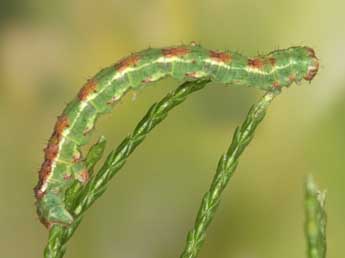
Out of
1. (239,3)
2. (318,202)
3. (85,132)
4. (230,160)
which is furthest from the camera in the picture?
(239,3)

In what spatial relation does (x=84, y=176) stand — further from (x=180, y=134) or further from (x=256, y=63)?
(x=180, y=134)

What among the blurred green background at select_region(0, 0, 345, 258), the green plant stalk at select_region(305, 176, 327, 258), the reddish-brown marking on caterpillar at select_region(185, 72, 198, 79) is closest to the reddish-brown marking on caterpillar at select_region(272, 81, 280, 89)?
the reddish-brown marking on caterpillar at select_region(185, 72, 198, 79)

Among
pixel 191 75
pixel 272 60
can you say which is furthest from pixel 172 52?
pixel 272 60

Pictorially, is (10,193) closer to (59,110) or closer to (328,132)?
(59,110)

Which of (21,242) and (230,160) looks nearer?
(230,160)

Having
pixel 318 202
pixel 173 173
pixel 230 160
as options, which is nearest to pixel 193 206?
pixel 173 173

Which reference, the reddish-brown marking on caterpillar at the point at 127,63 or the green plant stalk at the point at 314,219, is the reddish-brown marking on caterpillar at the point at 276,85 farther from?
the green plant stalk at the point at 314,219
